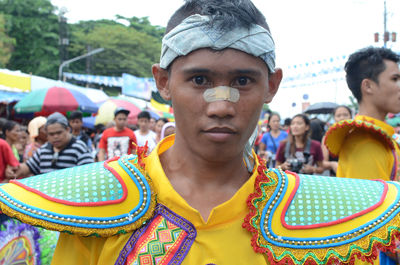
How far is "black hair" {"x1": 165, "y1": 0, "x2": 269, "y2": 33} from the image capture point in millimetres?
1479

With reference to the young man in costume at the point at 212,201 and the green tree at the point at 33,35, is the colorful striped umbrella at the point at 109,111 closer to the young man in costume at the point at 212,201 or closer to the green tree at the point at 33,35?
the young man in costume at the point at 212,201

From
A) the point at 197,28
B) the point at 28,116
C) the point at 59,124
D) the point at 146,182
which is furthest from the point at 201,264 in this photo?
the point at 28,116

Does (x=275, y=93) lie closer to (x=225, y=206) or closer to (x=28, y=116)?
(x=225, y=206)

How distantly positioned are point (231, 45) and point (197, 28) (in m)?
0.14

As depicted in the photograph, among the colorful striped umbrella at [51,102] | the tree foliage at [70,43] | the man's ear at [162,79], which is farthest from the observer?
the tree foliage at [70,43]

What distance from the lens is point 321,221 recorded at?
1.54 meters

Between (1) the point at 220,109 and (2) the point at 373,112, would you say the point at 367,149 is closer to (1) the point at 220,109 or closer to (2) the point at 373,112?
(2) the point at 373,112

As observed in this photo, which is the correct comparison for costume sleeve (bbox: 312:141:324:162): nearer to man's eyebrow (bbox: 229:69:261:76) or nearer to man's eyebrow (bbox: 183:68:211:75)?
man's eyebrow (bbox: 229:69:261:76)

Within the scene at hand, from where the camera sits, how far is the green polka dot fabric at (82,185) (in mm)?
1521

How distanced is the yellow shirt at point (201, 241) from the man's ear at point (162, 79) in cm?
30

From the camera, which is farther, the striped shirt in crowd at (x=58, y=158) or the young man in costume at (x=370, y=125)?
the striped shirt in crowd at (x=58, y=158)

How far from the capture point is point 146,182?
1.58 metres

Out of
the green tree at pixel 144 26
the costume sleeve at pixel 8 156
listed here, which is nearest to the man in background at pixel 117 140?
the costume sleeve at pixel 8 156

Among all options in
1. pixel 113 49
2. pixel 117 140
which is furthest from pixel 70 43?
pixel 117 140
